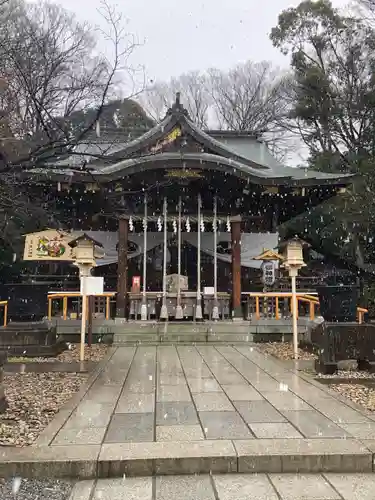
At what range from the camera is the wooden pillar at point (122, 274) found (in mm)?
12363

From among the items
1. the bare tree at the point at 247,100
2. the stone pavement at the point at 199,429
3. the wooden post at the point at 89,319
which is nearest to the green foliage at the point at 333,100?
the bare tree at the point at 247,100

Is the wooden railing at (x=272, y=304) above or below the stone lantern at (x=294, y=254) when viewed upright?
below

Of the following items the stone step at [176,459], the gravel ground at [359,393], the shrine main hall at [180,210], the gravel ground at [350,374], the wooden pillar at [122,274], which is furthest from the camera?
the wooden pillar at [122,274]

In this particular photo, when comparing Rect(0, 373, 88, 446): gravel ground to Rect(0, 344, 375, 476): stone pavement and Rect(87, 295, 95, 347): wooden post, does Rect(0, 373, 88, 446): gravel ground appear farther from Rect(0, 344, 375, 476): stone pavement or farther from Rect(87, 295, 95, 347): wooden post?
Rect(87, 295, 95, 347): wooden post

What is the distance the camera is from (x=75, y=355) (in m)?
9.22

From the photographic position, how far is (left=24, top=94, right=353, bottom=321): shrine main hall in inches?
482

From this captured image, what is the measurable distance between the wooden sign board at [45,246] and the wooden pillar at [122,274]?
1.54 meters

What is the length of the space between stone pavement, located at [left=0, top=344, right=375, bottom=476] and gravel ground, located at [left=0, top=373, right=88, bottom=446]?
7.2 inches

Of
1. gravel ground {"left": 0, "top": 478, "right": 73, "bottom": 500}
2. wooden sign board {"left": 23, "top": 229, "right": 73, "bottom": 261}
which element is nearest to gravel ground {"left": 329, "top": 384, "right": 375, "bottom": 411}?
gravel ground {"left": 0, "top": 478, "right": 73, "bottom": 500}

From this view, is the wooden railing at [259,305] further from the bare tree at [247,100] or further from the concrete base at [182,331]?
the bare tree at [247,100]

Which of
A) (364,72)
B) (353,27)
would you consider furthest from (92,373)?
(353,27)

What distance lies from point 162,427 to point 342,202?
1688 centimetres

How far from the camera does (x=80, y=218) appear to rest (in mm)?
14898

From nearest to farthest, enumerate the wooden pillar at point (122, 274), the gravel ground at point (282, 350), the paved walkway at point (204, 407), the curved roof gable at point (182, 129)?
the paved walkway at point (204, 407), the gravel ground at point (282, 350), the wooden pillar at point (122, 274), the curved roof gable at point (182, 129)
